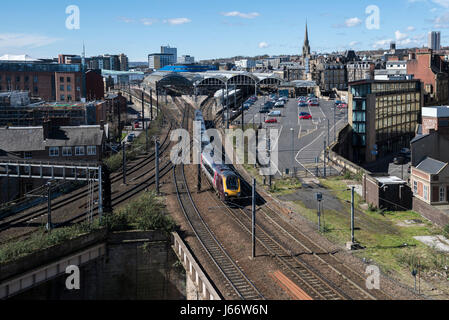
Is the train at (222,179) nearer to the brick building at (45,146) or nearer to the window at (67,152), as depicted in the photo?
the brick building at (45,146)

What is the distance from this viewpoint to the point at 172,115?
92.2 m

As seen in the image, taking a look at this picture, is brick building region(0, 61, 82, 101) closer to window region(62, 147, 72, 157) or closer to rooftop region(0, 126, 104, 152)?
rooftop region(0, 126, 104, 152)

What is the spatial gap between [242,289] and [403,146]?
54239mm

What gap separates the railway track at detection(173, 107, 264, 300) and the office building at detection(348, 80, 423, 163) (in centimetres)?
2960

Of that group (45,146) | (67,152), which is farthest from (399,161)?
(45,146)

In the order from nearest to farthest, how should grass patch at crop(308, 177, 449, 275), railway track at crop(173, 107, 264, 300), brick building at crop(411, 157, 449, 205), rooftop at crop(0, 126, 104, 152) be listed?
railway track at crop(173, 107, 264, 300) < grass patch at crop(308, 177, 449, 275) < brick building at crop(411, 157, 449, 205) < rooftop at crop(0, 126, 104, 152)

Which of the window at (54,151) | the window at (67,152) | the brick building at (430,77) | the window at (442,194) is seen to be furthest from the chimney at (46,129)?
the brick building at (430,77)

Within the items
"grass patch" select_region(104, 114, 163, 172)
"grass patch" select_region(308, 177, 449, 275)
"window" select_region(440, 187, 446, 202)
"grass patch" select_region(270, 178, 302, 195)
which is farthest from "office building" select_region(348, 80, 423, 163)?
"grass patch" select_region(308, 177, 449, 275)

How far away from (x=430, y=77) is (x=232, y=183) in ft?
198

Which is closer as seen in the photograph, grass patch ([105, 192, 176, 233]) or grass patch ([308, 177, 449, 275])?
grass patch ([308, 177, 449, 275])

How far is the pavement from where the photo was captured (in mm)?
49156

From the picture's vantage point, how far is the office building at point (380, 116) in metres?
62.3

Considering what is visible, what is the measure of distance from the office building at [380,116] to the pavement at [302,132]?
3296mm
